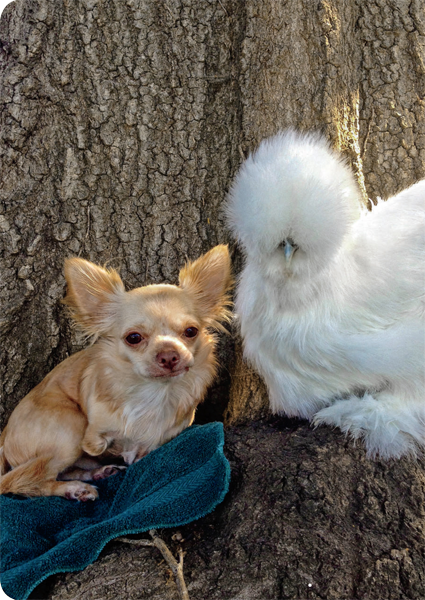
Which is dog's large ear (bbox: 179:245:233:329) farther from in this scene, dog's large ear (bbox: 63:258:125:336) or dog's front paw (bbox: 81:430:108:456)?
dog's front paw (bbox: 81:430:108:456)

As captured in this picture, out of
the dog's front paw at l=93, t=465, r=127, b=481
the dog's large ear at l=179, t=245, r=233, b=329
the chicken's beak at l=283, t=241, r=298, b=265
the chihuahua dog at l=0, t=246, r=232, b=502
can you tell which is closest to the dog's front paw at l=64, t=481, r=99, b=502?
the chihuahua dog at l=0, t=246, r=232, b=502

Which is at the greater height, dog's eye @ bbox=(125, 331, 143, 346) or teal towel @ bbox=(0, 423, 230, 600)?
A: dog's eye @ bbox=(125, 331, 143, 346)

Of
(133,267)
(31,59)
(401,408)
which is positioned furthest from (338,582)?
Answer: (31,59)

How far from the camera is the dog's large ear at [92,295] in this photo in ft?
8.46

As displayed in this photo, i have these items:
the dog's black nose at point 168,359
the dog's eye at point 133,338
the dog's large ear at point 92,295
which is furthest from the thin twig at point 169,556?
the dog's large ear at point 92,295

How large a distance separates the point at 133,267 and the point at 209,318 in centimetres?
57

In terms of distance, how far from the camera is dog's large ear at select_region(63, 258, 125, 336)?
2.58 m

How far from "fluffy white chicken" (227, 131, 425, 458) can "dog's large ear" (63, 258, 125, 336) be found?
63 cm

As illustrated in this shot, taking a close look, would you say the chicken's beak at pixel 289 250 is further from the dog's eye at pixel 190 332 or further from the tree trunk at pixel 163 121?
the tree trunk at pixel 163 121

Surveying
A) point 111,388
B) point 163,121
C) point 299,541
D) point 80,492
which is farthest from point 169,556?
point 163,121

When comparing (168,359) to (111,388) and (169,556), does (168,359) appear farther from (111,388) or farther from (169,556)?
(169,556)

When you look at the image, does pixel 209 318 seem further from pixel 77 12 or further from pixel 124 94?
pixel 77 12

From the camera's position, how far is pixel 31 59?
115 inches

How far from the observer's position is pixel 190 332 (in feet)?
8.39
